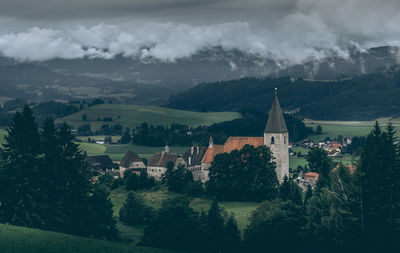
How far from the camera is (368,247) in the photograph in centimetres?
5359

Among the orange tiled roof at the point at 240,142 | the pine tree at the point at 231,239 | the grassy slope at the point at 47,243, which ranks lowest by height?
the pine tree at the point at 231,239

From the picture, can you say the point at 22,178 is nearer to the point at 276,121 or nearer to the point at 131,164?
the point at 276,121

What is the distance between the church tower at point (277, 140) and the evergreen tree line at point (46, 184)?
5072cm

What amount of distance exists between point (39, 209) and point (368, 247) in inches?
1139

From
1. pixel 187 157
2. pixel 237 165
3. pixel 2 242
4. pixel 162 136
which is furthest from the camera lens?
pixel 162 136

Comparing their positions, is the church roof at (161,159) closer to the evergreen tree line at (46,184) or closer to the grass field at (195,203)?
the grass field at (195,203)

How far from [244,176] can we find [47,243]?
52296mm

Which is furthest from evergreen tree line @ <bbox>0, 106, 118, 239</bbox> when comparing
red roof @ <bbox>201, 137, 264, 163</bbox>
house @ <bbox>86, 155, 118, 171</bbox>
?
house @ <bbox>86, 155, 118, 171</bbox>

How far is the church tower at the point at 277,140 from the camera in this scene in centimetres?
10531

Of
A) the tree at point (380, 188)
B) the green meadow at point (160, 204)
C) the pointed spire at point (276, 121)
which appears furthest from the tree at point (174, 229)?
the pointed spire at point (276, 121)

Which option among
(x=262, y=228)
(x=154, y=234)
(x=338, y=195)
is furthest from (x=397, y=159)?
(x=154, y=234)

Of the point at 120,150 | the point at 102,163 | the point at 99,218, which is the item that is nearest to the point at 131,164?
the point at 102,163

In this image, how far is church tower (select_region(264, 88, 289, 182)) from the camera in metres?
105

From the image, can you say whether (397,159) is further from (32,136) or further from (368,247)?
(32,136)
